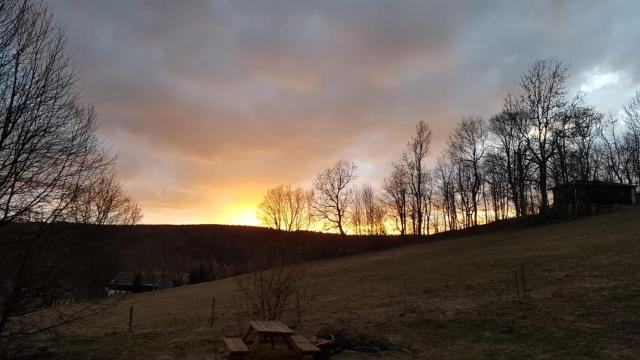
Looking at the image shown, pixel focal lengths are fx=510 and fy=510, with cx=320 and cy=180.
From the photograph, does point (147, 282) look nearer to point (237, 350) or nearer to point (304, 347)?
point (237, 350)

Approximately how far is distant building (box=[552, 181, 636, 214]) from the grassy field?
21330 mm

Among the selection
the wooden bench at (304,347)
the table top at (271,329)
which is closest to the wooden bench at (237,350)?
the table top at (271,329)

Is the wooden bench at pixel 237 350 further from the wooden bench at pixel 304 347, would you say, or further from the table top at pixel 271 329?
the wooden bench at pixel 304 347

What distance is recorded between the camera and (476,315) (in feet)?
55.7

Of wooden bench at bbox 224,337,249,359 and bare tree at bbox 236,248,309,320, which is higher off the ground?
bare tree at bbox 236,248,309,320

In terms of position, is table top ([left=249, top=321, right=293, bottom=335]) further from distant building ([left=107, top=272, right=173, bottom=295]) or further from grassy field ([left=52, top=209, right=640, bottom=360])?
distant building ([left=107, top=272, right=173, bottom=295])

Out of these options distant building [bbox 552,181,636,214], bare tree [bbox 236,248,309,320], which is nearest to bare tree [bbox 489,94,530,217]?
distant building [bbox 552,181,636,214]

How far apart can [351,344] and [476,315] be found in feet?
16.9

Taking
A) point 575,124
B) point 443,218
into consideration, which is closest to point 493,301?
point 575,124

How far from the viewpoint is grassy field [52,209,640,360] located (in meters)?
13.5

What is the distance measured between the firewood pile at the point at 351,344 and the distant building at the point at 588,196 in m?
43.9

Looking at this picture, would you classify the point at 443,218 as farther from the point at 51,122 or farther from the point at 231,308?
the point at 51,122

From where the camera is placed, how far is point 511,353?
12.7 metres

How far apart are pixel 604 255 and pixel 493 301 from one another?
9377 millimetres
